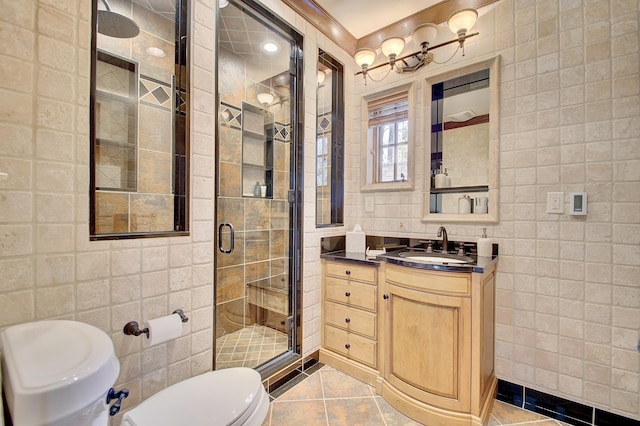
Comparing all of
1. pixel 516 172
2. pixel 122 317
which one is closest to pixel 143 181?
pixel 122 317

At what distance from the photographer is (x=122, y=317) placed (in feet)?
3.82

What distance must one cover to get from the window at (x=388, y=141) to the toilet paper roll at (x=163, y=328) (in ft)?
5.71

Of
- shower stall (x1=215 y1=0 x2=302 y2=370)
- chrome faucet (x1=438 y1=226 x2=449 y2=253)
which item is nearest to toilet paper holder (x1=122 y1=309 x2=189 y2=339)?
shower stall (x1=215 y1=0 x2=302 y2=370)

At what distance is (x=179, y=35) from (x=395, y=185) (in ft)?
5.64

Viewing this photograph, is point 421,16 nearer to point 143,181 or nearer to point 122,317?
point 143,181

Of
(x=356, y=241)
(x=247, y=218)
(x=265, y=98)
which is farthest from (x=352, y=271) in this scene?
(x=265, y=98)

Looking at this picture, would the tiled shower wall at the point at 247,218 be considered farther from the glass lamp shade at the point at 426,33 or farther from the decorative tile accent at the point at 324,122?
the glass lamp shade at the point at 426,33

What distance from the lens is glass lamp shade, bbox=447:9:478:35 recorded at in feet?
5.81

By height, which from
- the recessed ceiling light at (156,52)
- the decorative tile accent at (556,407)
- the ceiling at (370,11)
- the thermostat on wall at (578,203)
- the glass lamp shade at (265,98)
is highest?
the ceiling at (370,11)

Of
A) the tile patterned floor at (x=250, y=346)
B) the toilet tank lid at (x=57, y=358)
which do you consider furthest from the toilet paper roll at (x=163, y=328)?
the tile patterned floor at (x=250, y=346)

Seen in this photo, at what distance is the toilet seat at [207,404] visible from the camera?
99 cm

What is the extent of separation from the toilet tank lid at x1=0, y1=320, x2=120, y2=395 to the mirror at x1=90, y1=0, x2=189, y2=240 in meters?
0.47

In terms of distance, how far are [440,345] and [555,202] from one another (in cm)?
108

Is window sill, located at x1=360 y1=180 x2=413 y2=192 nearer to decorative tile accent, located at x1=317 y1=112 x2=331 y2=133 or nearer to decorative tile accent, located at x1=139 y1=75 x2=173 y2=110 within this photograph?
decorative tile accent, located at x1=317 y1=112 x2=331 y2=133
